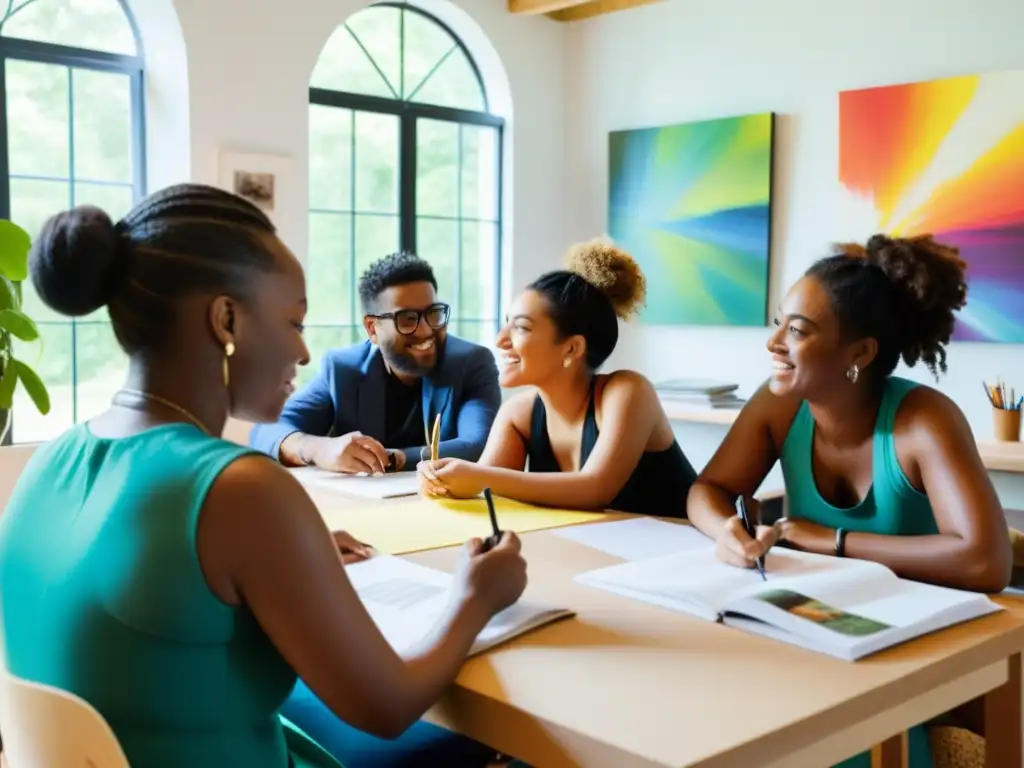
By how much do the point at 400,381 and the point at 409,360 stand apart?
98mm

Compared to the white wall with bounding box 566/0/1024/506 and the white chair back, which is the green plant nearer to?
the white chair back

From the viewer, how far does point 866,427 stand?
5.93 ft

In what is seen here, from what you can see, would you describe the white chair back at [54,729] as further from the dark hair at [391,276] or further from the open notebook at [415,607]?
the dark hair at [391,276]

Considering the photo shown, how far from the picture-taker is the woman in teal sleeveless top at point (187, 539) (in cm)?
100

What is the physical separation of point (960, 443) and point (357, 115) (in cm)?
355

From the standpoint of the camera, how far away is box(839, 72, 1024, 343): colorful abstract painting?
3.78 metres

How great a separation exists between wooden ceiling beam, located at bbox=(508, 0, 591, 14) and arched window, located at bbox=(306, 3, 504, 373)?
31cm

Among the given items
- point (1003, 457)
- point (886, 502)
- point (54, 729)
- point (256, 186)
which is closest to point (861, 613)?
point (886, 502)

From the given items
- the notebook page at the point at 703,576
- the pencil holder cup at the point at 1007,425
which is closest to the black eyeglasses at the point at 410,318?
the notebook page at the point at 703,576

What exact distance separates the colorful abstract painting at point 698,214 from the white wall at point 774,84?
79 millimetres

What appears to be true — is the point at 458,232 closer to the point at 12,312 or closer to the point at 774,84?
the point at 774,84

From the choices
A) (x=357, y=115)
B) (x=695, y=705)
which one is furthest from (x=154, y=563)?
(x=357, y=115)

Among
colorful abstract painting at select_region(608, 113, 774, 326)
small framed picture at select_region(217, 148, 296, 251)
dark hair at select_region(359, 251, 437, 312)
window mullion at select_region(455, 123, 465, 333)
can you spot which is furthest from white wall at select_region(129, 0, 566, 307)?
dark hair at select_region(359, 251, 437, 312)

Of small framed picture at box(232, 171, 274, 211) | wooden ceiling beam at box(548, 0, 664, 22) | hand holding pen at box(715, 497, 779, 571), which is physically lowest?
hand holding pen at box(715, 497, 779, 571)
